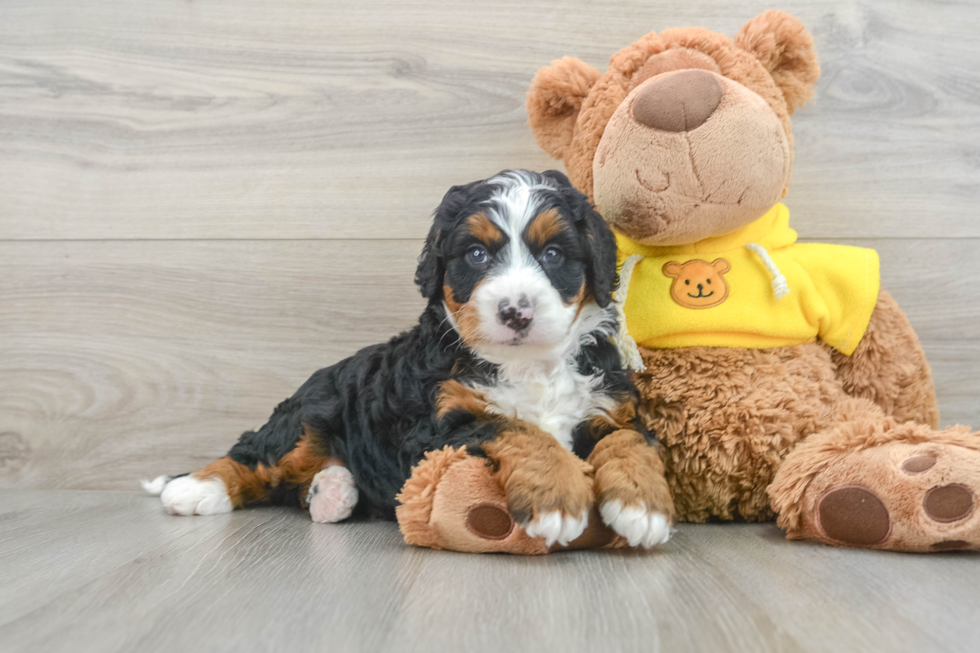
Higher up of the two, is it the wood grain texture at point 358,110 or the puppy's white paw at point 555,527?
the wood grain texture at point 358,110

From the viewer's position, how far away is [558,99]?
158 cm

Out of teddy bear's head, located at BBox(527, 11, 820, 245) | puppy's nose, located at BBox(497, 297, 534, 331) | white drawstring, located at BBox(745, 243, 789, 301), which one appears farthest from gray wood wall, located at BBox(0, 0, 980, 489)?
puppy's nose, located at BBox(497, 297, 534, 331)

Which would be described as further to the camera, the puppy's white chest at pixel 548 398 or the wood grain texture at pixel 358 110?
the wood grain texture at pixel 358 110

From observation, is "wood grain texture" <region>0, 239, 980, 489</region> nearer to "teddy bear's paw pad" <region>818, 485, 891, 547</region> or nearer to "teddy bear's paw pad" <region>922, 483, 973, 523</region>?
"teddy bear's paw pad" <region>818, 485, 891, 547</region>

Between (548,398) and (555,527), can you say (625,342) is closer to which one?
(548,398)

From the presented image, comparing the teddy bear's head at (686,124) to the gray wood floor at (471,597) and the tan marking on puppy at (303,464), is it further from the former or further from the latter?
the tan marking on puppy at (303,464)

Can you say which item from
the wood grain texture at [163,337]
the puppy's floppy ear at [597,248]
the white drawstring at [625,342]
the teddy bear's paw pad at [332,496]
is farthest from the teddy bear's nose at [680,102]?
the teddy bear's paw pad at [332,496]

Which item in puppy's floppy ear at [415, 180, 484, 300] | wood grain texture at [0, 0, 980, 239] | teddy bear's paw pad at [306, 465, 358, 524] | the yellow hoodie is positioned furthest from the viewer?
wood grain texture at [0, 0, 980, 239]

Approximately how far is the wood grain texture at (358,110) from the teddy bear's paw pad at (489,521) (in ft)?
3.39

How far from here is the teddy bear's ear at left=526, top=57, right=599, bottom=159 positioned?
155 cm

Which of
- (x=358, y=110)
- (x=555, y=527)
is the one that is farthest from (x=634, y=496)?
(x=358, y=110)

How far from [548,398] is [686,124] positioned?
22.2 inches

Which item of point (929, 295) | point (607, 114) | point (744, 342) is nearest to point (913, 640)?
point (744, 342)

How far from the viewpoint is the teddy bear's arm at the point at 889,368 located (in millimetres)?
1489
